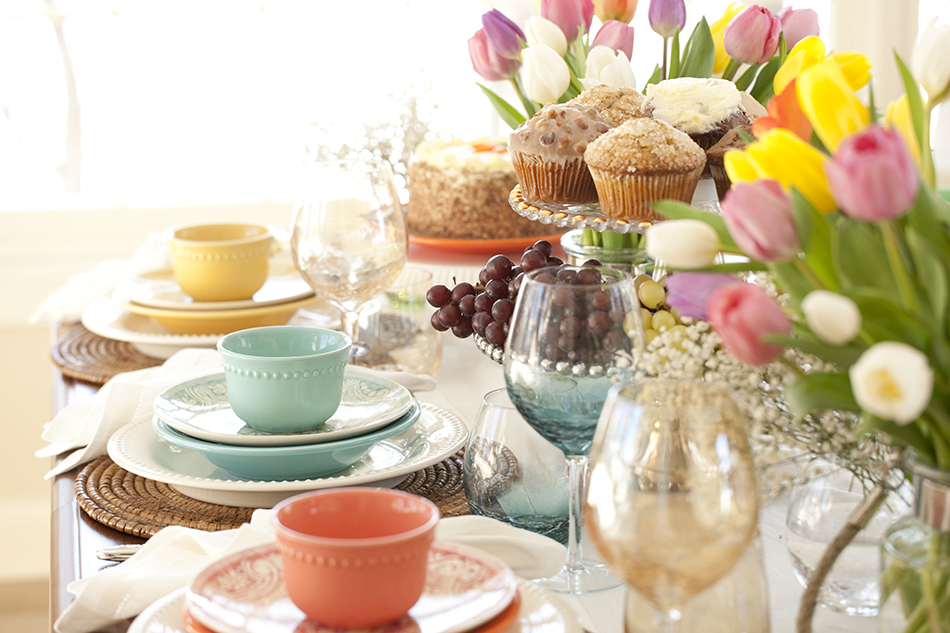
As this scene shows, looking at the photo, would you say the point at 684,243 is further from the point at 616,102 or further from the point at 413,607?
the point at 616,102

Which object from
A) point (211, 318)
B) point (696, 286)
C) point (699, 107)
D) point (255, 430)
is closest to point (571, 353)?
point (696, 286)

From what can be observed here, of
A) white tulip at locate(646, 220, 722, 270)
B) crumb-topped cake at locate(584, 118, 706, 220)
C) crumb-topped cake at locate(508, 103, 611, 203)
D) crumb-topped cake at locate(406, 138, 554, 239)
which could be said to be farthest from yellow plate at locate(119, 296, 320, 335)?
white tulip at locate(646, 220, 722, 270)

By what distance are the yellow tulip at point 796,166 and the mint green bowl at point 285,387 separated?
0.42 meters

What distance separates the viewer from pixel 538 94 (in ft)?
3.47

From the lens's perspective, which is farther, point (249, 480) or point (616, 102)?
point (616, 102)

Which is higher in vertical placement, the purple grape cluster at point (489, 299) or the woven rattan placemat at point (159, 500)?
the purple grape cluster at point (489, 299)

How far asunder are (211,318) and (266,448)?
0.53 m

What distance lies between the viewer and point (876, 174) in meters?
0.40

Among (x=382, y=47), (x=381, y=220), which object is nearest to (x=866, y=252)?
(x=381, y=220)

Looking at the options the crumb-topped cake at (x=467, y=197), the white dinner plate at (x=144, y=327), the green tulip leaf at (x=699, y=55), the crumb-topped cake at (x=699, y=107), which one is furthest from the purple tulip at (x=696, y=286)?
the crumb-topped cake at (x=467, y=197)

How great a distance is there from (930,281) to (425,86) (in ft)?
6.20

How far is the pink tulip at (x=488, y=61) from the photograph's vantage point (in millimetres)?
1153

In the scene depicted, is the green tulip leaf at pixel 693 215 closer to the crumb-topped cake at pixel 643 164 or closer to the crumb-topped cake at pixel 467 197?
the crumb-topped cake at pixel 643 164

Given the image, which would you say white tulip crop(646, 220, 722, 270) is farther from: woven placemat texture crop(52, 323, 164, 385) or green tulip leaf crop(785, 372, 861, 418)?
woven placemat texture crop(52, 323, 164, 385)
